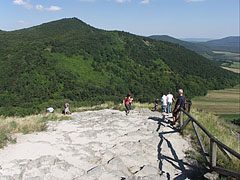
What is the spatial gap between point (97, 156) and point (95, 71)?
72.3 metres

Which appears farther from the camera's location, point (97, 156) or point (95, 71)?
point (95, 71)

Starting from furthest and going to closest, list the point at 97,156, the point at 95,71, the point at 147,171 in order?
the point at 95,71 < the point at 97,156 < the point at 147,171

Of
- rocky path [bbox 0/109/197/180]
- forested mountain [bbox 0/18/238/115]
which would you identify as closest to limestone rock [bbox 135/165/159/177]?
rocky path [bbox 0/109/197/180]

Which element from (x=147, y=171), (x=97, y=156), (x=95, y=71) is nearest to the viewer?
(x=147, y=171)

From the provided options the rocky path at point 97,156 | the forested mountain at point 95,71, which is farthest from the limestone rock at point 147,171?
the forested mountain at point 95,71

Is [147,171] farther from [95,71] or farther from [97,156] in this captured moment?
[95,71]

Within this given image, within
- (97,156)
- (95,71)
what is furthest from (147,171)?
(95,71)

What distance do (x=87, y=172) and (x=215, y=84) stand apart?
326 ft

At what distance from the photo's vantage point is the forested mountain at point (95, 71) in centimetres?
5850

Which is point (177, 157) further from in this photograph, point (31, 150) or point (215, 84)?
point (215, 84)

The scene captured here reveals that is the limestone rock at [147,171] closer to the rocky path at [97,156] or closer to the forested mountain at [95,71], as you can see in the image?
the rocky path at [97,156]

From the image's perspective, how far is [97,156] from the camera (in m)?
5.65

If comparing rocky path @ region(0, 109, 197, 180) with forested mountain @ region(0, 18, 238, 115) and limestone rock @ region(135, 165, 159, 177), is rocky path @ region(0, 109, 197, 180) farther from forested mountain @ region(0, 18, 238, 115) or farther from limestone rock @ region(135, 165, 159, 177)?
forested mountain @ region(0, 18, 238, 115)

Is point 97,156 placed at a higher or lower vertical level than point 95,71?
higher
